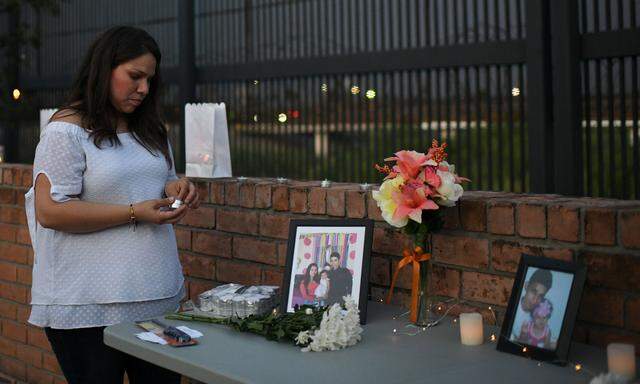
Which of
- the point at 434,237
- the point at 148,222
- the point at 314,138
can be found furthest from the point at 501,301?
the point at 314,138

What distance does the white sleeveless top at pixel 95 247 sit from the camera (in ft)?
8.34

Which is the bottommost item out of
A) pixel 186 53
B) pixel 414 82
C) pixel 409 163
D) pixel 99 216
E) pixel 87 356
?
pixel 87 356

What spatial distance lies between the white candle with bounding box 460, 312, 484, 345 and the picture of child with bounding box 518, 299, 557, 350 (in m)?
0.13

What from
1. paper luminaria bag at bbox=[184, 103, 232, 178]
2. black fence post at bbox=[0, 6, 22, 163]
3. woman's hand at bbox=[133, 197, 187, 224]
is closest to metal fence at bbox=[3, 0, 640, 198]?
black fence post at bbox=[0, 6, 22, 163]

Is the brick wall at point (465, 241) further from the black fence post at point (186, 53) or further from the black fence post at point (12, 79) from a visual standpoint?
the black fence post at point (12, 79)

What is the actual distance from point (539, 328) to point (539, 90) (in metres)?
2.36

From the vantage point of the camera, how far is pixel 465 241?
257cm

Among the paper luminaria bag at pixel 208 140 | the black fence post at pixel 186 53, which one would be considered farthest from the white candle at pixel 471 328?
the black fence post at pixel 186 53

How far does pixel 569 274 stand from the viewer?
6.89 feet

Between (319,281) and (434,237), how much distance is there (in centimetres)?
36

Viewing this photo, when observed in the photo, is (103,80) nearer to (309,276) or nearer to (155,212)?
(155,212)

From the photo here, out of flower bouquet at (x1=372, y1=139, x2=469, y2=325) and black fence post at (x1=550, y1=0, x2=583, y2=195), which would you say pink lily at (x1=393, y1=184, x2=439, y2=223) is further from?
black fence post at (x1=550, y1=0, x2=583, y2=195)

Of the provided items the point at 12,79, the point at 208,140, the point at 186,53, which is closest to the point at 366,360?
the point at 208,140

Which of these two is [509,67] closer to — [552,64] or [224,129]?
[552,64]
